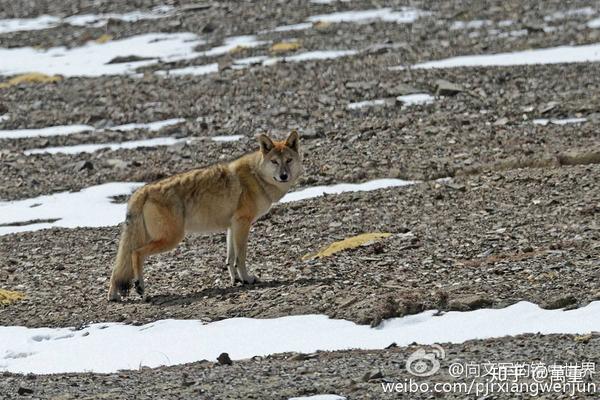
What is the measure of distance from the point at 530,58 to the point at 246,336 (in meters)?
24.3

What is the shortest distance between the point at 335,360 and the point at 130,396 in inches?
86.7

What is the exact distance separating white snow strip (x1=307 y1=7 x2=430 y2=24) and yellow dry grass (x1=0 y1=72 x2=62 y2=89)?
464 inches

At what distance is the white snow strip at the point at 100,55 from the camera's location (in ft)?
143

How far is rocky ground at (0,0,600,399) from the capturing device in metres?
12.9

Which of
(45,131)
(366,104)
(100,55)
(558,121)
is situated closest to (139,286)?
(558,121)

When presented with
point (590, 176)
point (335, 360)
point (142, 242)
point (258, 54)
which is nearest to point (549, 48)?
point (258, 54)

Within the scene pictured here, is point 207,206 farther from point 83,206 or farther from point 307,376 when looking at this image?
point 83,206

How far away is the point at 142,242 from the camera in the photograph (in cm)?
1648

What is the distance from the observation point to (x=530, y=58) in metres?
36.4

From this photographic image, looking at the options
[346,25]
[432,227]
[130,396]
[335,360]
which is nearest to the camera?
[130,396]

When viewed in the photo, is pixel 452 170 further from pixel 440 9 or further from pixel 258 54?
pixel 440 9

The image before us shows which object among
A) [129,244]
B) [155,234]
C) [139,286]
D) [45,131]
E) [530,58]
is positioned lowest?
[45,131]

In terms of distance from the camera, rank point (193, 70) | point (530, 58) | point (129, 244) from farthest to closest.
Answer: point (193, 70) < point (530, 58) < point (129, 244)

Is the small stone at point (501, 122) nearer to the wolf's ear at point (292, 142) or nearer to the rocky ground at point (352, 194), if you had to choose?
the rocky ground at point (352, 194)
